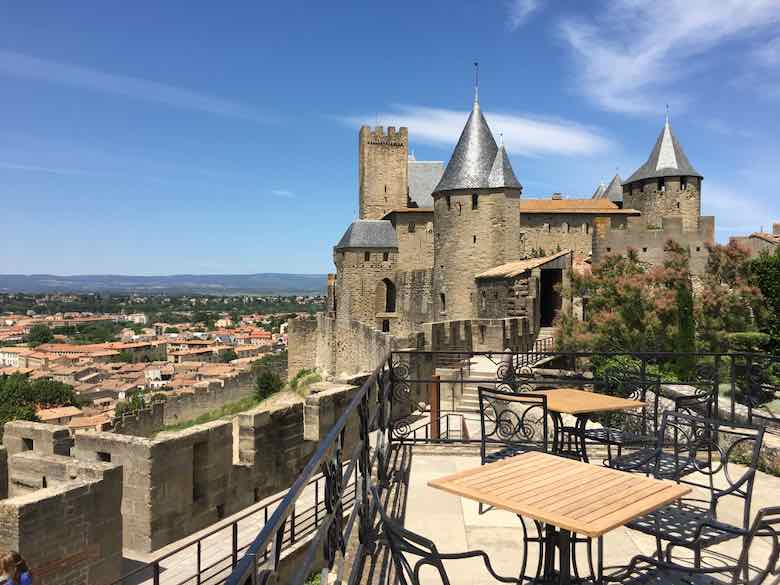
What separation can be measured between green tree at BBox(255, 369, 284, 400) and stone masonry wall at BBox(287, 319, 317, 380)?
2563mm

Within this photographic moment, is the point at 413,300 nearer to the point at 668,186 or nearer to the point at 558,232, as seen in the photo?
the point at 558,232

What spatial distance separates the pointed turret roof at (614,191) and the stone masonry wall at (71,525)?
148 ft

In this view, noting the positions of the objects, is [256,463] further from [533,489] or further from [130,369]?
[130,369]

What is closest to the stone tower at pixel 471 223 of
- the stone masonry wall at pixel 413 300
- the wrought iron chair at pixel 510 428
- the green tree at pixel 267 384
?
the stone masonry wall at pixel 413 300

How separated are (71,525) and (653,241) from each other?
25.5 meters

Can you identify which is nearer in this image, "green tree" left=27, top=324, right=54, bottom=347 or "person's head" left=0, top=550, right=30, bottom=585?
"person's head" left=0, top=550, right=30, bottom=585

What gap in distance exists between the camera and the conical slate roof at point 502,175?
29656 mm

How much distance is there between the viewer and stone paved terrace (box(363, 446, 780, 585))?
3848 millimetres

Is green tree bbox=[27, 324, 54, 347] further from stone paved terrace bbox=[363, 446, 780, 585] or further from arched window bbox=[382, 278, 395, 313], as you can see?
stone paved terrace bbox=[363, 446, 780, 585]

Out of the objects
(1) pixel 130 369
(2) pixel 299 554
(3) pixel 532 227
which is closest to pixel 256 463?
(2) pixel 299 554

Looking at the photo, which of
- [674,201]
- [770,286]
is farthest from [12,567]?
[674,201]

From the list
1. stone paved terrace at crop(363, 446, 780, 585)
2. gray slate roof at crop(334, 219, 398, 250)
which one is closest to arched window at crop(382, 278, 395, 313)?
gray slate roof at crop(334, 219, 398, 250)

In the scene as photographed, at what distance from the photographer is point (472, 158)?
30625 mm

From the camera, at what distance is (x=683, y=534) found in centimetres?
338
